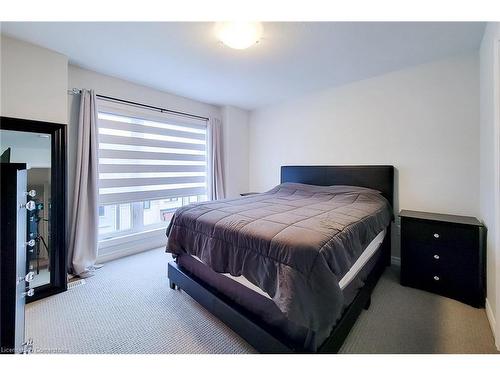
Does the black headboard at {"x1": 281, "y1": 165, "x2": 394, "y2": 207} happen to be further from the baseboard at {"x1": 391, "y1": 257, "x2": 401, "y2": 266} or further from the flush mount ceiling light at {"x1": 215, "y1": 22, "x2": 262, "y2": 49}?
the flush mount ceiling light at {"x1": 215, "y1": 22, "x2": 262, "y2": 49}

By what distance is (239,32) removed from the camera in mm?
1737

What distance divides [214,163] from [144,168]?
3.92ft

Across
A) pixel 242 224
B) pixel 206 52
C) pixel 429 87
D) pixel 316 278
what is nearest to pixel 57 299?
pixel 242 224

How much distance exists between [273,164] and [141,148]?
7.32ft

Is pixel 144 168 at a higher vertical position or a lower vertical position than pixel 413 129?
lower

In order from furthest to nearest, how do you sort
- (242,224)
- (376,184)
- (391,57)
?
(376,184) < (391,57) < (242,224)

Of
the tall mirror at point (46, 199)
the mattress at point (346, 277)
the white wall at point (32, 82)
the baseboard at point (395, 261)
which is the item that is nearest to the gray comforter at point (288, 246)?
the mattress at point (346, 277)

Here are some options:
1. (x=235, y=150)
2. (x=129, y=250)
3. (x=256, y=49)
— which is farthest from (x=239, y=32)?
(x=129, y=250)

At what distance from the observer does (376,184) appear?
8.98 ft

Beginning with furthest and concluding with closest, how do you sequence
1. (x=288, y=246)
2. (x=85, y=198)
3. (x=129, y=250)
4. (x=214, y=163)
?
(x=214, y=163), (x=129, y=250), (x=85, y=198), (x=288, y=246)

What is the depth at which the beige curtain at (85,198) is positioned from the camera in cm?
246

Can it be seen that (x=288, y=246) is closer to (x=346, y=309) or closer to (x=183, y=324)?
(x=346, y=309)

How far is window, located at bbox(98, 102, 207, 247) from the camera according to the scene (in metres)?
2.88

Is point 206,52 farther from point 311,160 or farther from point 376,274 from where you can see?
point 376,274
